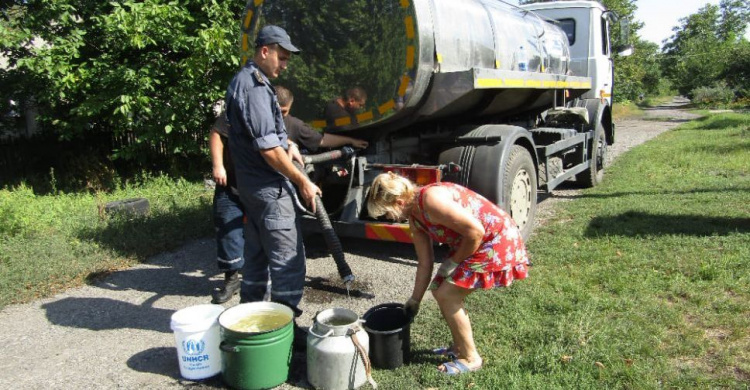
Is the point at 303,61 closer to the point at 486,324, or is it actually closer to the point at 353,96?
the point at 353,96

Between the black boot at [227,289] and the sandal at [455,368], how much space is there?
79.0 inches

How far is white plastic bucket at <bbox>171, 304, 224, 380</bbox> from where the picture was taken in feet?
9.71

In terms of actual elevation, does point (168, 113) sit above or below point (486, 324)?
above

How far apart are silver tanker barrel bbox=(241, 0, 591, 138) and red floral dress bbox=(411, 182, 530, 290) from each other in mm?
1761

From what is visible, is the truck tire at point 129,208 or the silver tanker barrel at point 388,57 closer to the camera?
the silver tanker barrel at point 388,57

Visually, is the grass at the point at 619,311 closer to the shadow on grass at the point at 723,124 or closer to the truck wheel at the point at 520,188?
the truck wheel at the point at 520,188

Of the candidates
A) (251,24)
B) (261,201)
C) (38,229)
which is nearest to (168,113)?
(38,229)

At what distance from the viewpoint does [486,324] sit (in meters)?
3.58

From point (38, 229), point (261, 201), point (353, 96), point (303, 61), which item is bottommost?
point (38, 229)

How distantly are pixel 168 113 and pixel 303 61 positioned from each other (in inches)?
163

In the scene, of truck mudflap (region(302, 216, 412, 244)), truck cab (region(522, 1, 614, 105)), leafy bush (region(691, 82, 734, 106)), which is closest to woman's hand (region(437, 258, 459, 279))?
truck mudflap (region(302, 216, 412, 244))

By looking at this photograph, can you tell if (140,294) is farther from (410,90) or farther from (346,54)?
(410,90)

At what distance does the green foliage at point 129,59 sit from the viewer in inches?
299

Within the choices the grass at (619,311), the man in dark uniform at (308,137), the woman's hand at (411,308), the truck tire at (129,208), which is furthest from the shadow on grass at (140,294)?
the grass at (619,311)
